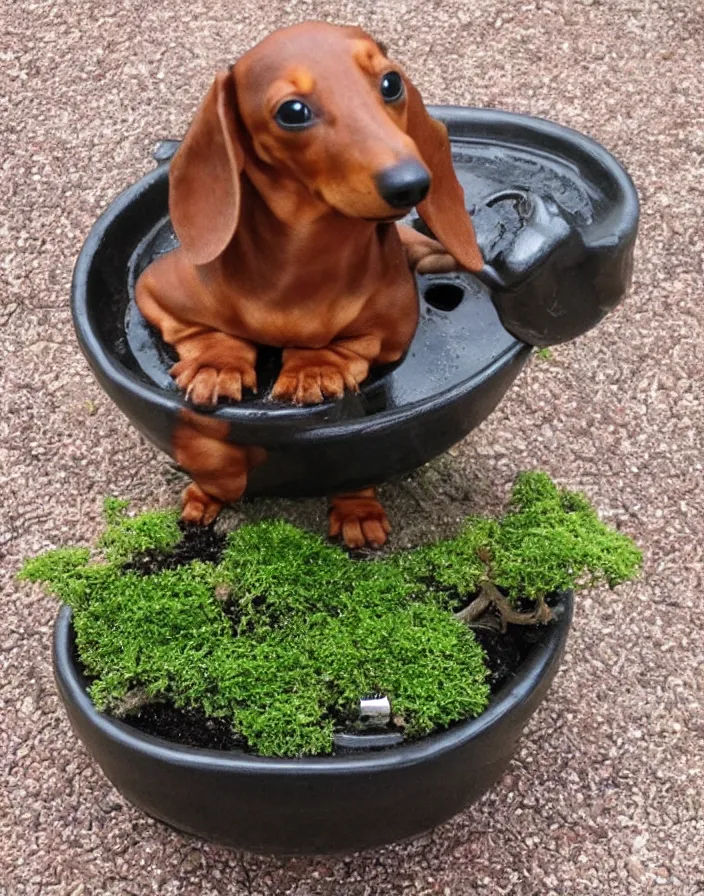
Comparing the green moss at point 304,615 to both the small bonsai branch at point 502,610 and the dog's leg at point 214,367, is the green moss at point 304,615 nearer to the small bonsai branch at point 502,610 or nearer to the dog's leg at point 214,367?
the small bonsai branch at point 502,610

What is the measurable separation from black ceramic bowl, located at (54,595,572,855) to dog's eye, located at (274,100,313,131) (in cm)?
68

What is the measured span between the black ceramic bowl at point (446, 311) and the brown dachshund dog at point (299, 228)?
0.04m

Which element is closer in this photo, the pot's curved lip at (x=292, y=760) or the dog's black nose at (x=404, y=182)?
the dog's black nose at (x=404, y=182)

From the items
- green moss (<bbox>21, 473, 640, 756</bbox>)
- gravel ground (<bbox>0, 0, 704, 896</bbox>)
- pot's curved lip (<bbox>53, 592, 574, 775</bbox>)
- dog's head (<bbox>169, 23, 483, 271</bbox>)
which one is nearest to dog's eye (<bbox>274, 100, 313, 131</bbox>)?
dog's head (<bbox>169, 23, 483, 271</bbox>)

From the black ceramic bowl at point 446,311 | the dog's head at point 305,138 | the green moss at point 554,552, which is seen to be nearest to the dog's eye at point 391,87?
the dog's head at point 305,138

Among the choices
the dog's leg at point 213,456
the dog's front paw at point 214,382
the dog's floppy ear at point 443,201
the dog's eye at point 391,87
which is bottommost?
the dog's leg at point 213,456

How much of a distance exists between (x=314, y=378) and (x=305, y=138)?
0.32 meters

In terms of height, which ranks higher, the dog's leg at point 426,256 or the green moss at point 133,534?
the dog's leg at point 426,256

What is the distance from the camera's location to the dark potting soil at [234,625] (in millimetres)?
1299

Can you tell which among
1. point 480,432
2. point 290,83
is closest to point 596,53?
point 480,432

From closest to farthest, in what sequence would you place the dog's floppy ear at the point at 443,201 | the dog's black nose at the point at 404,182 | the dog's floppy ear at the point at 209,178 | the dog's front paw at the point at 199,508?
the dog's black nose at the point at 404,182 < the dog's floppy ear at the point at 209,178 < the dog's floppy ear at the point at 443,201 < the dog's front paw at the point at 199,508

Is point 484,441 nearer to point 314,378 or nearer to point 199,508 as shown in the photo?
point 199,508

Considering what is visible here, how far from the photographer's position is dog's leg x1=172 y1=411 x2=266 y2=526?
1.32 m

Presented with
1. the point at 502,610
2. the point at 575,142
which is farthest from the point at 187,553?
the point at 575,142
